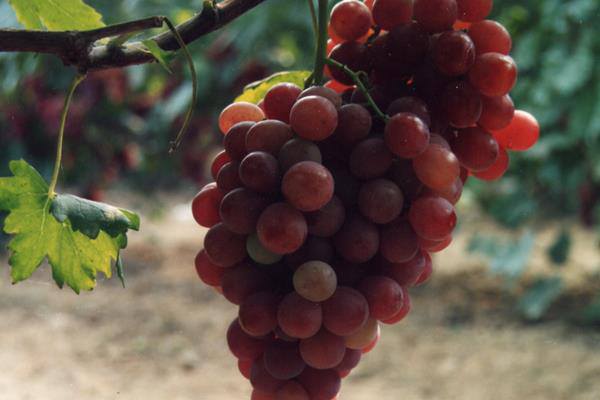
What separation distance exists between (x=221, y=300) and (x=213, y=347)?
360 mm

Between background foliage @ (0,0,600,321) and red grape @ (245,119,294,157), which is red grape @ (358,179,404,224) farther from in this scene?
background foliage @ (0,0,600,321)

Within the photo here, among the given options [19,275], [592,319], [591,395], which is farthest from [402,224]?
[592,319]

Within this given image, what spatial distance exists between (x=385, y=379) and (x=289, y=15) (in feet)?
2.24

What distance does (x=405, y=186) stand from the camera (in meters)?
0.37

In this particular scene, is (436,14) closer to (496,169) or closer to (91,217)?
(496,169)

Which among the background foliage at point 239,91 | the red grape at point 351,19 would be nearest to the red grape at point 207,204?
the red grape at point 351,19

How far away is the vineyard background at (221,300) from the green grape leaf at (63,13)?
272mm

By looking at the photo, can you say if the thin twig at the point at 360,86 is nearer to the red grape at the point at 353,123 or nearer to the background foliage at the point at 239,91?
the red grape at the point at 353,123

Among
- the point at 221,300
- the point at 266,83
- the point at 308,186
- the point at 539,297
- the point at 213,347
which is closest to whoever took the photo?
the point at 308,186

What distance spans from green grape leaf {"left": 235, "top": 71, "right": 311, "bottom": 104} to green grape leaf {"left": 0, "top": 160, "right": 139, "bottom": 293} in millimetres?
105

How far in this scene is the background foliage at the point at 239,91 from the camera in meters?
1.24

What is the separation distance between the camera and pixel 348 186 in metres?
0.36

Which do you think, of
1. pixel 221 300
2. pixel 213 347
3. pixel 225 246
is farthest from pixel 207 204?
pixel 221 300

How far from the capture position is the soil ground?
108cm
